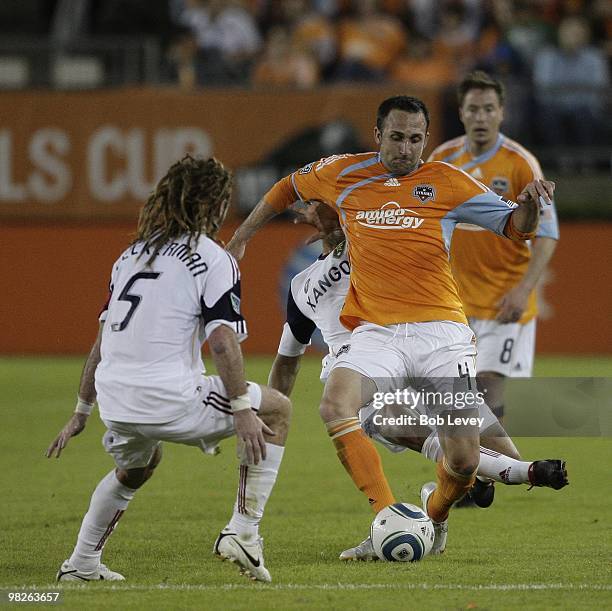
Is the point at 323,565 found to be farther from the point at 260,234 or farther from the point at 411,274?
the point at 260,234

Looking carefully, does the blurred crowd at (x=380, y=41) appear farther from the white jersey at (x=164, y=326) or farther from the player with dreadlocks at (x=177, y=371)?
the white jersey at (x=164, y=326)

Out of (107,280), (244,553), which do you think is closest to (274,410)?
(244,553)

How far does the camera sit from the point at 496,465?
7.01m

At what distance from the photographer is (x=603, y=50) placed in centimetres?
1828

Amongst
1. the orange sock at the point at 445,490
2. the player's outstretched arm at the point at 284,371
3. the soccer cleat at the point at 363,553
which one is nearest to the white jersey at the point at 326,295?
the player's outstretched arm at the point at 284,371

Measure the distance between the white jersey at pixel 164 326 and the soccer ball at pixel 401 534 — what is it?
1.24 metres

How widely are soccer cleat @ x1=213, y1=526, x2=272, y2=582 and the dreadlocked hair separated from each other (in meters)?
1.29

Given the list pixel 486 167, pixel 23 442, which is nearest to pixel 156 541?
pixel 486 167

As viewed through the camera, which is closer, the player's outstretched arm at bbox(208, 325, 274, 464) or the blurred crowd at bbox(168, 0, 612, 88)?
the player's outstretched arm at bbox(208, 325, 274, 464)

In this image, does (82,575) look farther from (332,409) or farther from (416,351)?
(416,351)

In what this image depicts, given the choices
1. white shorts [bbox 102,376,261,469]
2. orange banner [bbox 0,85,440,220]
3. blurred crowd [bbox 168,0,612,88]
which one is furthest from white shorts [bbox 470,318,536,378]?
blurred crowd [bbox 168,0,612,88]

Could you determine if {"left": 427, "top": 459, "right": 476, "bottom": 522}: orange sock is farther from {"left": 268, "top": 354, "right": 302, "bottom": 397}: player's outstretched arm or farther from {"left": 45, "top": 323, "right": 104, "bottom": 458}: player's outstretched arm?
{"left": 45, "top": 323, "right": 104, "bottom": 458}: player's outstretched arm

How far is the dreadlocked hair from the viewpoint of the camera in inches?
228

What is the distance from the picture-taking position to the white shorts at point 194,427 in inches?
222
